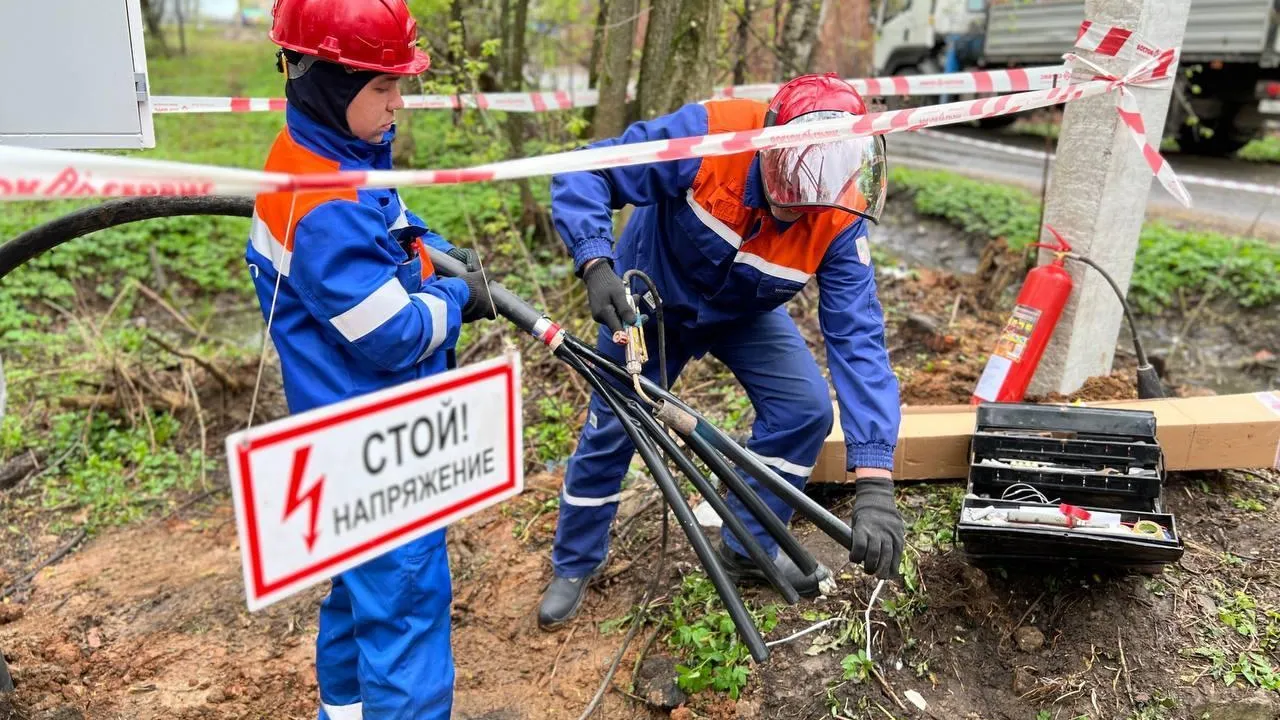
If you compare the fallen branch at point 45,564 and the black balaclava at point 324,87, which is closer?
the black balaclava at point 324,87

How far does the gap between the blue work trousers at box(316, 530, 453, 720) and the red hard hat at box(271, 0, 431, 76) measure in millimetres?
1083

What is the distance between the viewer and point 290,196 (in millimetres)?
1916

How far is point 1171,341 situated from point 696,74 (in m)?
3.23

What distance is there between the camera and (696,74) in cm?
461

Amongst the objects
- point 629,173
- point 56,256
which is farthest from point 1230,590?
point 56,256

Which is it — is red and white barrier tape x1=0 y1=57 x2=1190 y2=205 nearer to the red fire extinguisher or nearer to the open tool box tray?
the open tool box tray

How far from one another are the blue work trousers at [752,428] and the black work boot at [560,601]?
4 centimetres

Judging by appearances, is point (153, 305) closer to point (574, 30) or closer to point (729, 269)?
point (574, 30)

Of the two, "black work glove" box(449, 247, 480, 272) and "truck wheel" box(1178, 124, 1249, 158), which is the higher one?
"black work glove" box(449, 247, 480, 272)

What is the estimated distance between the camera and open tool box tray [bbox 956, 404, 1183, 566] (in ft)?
8.36

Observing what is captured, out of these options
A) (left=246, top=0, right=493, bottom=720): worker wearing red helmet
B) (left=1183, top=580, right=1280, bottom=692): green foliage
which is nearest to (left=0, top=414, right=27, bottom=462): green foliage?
(left=246, top=0, right=493, bottom=720): worker wearing red helmet

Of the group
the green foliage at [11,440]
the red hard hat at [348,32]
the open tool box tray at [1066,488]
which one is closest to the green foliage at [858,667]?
the open tool box tray at [1066,488]

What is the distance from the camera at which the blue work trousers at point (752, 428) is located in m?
2.87

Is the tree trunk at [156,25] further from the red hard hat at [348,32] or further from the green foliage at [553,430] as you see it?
the red hard hat at [348,32]
